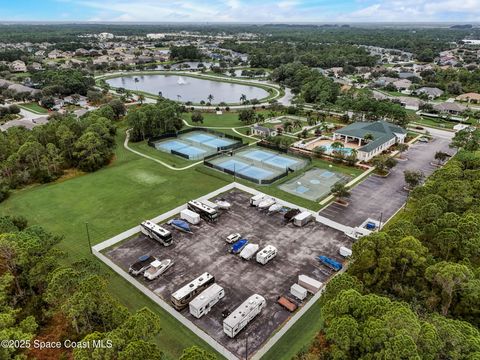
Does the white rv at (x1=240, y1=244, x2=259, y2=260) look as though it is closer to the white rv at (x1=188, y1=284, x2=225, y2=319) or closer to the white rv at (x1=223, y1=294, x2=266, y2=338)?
the white rv at (x1=188, y1=284, x2=225, y2=319)

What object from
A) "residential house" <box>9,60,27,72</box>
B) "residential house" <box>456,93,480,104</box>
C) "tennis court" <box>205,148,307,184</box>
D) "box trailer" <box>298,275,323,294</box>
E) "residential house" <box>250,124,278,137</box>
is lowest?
"box trailer" <box>298,275,323,294</box>

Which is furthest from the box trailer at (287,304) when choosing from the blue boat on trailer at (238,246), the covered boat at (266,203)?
the covered boat at (266,203)

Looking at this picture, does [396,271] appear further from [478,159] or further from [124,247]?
[478,159]

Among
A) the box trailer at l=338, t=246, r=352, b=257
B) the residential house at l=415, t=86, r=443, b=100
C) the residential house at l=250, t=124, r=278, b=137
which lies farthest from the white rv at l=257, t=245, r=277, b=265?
the residential house at l=415, t=86, r=443, b=100

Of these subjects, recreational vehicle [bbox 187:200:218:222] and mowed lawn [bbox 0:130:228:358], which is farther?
recreational vehicle [bbox 187:200:218:222]

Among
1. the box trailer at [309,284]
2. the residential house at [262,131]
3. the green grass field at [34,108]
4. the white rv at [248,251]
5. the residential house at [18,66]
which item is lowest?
the box trailer at [309,284]

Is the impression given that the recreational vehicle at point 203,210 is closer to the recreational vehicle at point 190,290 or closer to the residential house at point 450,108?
the recreational vehicle at point 190,290

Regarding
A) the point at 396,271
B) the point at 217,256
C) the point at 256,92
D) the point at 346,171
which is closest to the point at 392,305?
the point at 396,271
